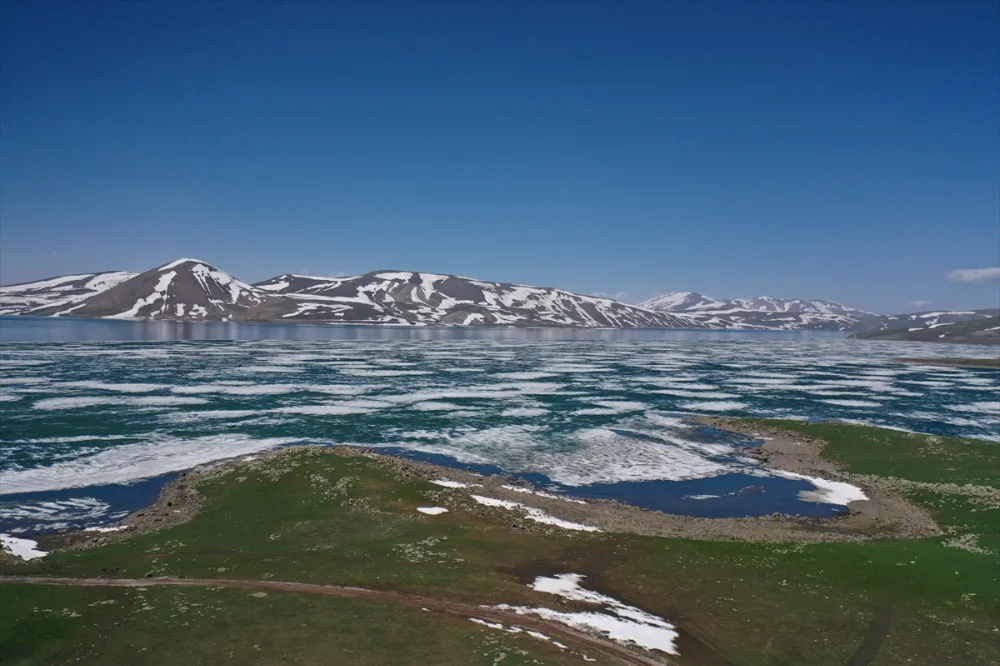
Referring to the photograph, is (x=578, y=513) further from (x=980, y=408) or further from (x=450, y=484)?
(x=980, y=408)

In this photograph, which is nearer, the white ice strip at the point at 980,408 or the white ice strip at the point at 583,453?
the white ice strip at the point at 583,453

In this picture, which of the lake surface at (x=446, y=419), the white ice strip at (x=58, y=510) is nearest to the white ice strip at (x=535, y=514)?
the lake surface at (x=446, y=419)

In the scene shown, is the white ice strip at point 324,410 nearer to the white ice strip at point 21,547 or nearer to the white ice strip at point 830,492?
the white ice strip at point 21,547

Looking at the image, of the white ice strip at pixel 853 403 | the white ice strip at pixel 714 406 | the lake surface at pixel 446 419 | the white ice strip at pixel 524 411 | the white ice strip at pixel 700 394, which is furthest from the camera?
the white ice strip at pixel 700 394

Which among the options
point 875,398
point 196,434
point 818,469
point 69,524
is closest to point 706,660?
point 69,524

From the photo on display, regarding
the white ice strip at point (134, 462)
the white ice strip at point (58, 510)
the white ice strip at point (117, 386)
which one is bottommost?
the white ice strip at point (58, 510)

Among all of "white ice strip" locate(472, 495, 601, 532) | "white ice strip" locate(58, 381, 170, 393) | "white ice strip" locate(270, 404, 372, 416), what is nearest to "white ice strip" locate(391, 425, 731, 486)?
"white ice strip" locate(472, 495, 601, 532)

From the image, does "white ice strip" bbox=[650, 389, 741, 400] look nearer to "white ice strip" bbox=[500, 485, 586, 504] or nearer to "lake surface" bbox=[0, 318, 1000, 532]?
"lake surface" bbox=[0, 318, 1000, 532]

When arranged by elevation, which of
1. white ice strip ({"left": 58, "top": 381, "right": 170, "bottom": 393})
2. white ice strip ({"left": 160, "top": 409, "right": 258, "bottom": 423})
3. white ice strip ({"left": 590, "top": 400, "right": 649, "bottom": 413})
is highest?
white ice strip ({"left": 58, "top": 381, "right": 170, "bottom": 393})

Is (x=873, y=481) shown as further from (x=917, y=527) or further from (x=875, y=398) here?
(x=875, y=398)
